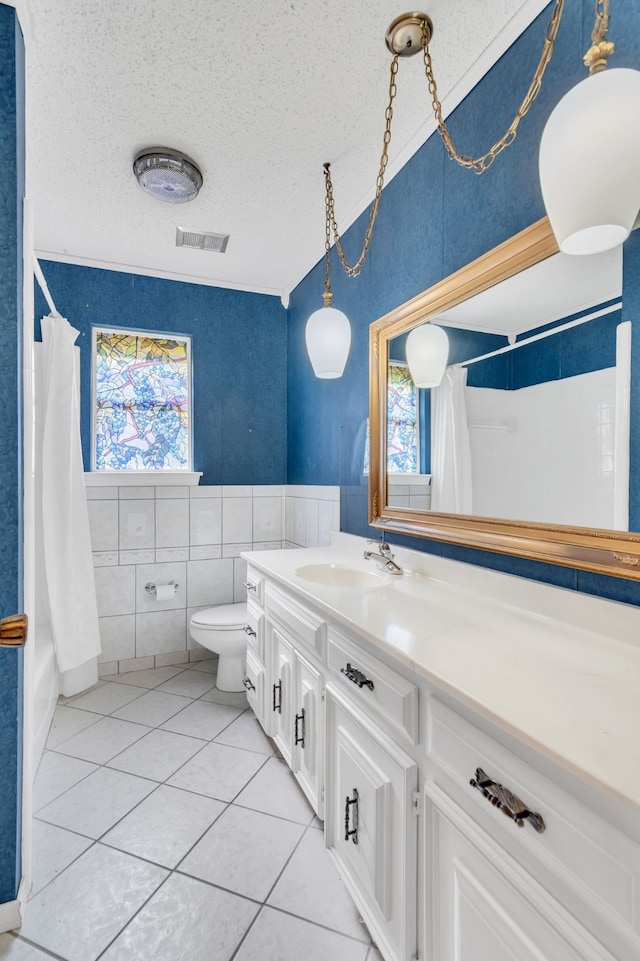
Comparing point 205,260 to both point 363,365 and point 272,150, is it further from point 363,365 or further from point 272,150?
point 363,365

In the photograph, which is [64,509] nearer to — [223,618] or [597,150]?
→ [223,618]

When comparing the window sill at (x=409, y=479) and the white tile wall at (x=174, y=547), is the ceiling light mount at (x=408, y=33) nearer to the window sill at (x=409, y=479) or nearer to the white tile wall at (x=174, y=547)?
the window sill at (x=409, y=479)

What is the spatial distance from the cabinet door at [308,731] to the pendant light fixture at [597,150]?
132 centimetres

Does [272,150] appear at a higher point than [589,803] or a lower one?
higher

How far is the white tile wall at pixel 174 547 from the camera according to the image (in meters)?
2.79

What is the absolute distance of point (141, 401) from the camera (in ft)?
9.65

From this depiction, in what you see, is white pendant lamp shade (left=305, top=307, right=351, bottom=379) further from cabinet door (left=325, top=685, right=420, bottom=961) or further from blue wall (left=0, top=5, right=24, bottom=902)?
cabinet door (left=325, top=685, right=420, bottom=961)

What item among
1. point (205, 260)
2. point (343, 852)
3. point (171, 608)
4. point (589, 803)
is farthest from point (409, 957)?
point (205, 260)

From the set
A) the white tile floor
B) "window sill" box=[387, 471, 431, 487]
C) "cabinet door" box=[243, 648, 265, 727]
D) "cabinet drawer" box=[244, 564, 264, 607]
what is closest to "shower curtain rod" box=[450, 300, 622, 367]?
"window sill" box=[387, 471, 431, 487]

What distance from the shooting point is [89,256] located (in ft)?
8.89

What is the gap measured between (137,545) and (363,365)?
1.77 meters

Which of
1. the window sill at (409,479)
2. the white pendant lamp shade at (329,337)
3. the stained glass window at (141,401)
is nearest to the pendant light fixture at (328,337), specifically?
the white pendant lamp shade at (329,337)

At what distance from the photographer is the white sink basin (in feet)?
5.76

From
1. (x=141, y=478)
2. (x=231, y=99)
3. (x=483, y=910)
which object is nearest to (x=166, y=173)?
(x=231, y=99)
